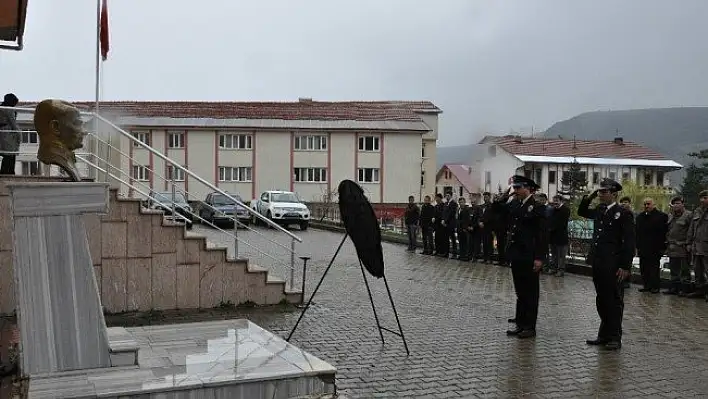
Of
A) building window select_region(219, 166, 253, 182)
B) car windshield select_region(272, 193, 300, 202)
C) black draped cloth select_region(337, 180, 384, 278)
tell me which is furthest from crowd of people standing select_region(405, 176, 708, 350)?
building window select_region(219, 166, 253, 182)

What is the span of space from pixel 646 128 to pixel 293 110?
287ft

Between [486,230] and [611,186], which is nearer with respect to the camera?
[611,186]

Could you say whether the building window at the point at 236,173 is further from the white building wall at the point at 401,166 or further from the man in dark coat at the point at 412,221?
the man in dark coat at the point at 412,221

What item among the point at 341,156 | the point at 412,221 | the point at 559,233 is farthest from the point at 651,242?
the point at 341,156

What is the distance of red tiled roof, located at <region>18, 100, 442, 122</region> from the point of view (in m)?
50.2

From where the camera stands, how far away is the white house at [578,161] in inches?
2052

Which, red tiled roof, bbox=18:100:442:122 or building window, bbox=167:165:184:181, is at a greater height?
red tiled roof, bbox=18:100:442:122

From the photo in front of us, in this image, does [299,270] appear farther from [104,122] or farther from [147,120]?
[147,120]

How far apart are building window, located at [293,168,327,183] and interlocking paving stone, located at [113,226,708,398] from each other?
38.1 m

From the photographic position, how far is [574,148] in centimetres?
5969

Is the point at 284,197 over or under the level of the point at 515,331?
over

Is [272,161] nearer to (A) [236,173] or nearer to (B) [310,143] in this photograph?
(A) [236,173]

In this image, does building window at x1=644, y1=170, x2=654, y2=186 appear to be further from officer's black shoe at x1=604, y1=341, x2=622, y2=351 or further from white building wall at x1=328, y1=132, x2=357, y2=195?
officer's black shoe at x1=604, y1=341, x2=622, y2=351

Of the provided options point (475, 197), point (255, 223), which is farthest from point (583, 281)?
point (255, 223)
